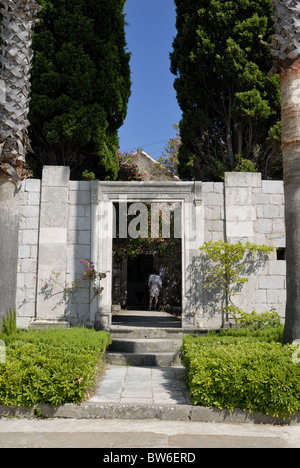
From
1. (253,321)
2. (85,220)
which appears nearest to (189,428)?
(253,321)

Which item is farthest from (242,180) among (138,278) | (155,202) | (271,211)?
(138,278)

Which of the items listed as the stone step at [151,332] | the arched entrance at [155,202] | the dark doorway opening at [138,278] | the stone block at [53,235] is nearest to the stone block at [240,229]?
the arched entrance at [155,202]

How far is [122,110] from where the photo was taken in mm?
10984

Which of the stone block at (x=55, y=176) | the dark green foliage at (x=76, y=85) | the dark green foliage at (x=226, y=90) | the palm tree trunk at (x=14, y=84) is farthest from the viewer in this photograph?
the dark green foliage at (x=226, y=90)

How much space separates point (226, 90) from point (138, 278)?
998cm

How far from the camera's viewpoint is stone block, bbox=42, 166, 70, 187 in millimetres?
8242

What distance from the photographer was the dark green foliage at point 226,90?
1055 cm

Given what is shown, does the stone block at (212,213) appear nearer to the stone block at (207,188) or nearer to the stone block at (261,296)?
the stone block at (207,188)

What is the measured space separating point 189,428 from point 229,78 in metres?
9.61

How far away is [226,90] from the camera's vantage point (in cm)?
1136

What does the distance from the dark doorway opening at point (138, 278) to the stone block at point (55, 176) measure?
32.1ft

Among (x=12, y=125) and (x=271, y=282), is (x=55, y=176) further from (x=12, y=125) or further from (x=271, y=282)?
(x=271, y=282)

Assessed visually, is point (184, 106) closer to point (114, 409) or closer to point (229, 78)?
point (229, 78)
